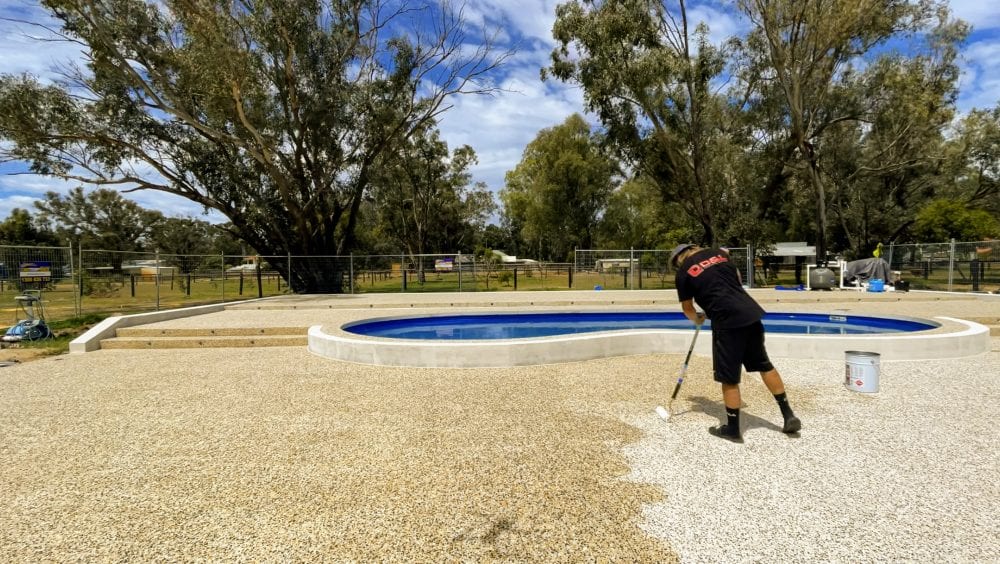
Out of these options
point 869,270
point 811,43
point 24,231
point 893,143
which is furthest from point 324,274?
point 24,231

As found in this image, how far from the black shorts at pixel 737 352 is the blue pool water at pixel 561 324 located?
224 inches

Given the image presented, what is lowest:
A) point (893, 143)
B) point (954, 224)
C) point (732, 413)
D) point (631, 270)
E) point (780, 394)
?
point (732, 413)

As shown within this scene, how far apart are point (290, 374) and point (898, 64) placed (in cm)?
2860

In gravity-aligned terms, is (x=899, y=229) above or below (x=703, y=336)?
above

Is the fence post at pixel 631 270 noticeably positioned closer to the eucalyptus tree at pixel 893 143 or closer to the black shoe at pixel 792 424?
the eucalyptus tree at pixel 893 143

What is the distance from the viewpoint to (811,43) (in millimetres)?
19156

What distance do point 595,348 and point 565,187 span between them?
32.7 meters

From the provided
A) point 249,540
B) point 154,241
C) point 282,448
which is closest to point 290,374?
point 282,448

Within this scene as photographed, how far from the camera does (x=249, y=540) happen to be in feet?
7.49

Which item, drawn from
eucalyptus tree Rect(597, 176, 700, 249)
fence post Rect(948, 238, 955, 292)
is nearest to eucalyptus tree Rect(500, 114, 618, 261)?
eucalyptus tree Rect(597, 176, 700, 249)

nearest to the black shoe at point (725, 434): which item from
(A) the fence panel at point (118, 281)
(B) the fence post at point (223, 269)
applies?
(A) the fence panel at point (118, 281)

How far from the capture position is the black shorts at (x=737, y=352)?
3.39m

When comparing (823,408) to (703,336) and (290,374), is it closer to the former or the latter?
(703,336)

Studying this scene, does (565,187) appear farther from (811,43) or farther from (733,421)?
(733,421)
